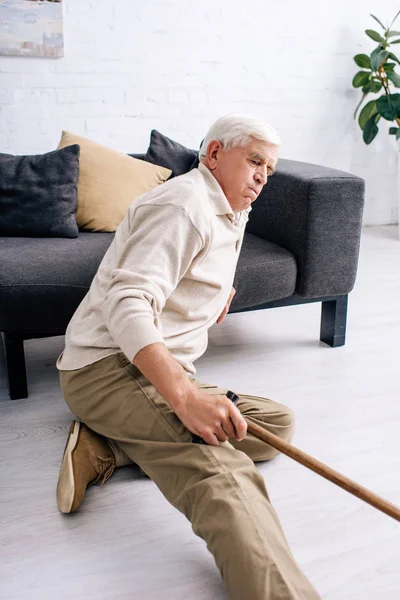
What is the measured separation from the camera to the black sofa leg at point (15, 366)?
2.10m

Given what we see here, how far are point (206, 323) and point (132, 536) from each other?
0.54 meters

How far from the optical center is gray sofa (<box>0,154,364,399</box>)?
2064 millimetres

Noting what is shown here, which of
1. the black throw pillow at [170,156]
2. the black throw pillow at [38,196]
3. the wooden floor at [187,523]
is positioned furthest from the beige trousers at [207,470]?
the black throw pillow at [170,156]

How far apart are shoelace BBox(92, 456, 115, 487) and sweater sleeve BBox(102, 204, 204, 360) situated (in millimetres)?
432

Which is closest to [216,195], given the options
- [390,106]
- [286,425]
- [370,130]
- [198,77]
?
[286,425]

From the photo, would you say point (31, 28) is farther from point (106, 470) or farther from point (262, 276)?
point (106, 470)

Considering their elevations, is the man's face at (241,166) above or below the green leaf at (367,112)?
above

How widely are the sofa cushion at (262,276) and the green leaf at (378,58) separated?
2307mm

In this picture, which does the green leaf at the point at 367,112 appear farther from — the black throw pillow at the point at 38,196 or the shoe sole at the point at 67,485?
the shoe sole at the point at 67,485

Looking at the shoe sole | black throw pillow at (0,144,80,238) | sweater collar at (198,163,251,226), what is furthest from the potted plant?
the shoe sole

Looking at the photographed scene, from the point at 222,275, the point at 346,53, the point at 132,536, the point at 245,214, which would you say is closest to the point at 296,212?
the point at 245,214

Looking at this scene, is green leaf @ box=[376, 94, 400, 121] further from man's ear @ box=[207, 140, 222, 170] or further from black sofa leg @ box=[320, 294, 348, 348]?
man's ear @ box=[207, 140, 222, 170]

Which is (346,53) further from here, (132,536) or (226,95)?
(132,536)

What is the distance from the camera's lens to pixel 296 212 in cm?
240
